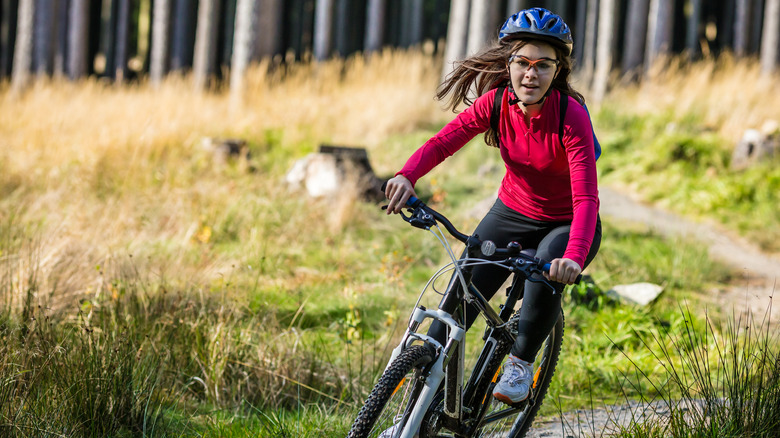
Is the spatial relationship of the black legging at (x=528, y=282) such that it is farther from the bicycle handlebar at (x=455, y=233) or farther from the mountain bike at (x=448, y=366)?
the bicycle handlebar at (x=455, y=233)

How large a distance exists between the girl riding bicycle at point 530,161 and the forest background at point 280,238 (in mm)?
510

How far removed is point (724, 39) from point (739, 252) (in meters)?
19.0

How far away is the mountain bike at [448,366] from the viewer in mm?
2346

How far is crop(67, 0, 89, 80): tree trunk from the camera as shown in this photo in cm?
1695

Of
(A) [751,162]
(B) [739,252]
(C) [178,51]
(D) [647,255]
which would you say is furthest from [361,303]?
(C) [178,51]

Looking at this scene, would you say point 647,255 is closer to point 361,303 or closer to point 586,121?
point 361,303

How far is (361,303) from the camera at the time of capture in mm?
4773

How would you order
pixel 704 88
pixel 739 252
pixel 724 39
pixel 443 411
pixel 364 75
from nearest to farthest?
pixel 443 411 < pixel 739 252 < pixel 704 88 < pixel 364 75 < pixel 724 39

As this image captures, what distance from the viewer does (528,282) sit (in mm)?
2850

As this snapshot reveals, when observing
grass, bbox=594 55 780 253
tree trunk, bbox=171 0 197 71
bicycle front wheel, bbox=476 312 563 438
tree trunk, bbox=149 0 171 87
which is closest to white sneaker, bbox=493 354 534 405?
bicycle front wheel, bbox=476 312 563 438

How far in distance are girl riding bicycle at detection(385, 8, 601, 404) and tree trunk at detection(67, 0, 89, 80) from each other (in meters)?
16.1

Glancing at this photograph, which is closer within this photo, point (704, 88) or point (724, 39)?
point (704, 88)

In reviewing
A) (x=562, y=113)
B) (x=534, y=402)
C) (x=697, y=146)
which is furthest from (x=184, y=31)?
(x=562, y=113)

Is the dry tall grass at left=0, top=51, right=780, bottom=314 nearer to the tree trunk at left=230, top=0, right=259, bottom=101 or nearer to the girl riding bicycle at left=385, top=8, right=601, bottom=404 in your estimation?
the tree trunk at left=230, top=0, right=259, bottom=101
